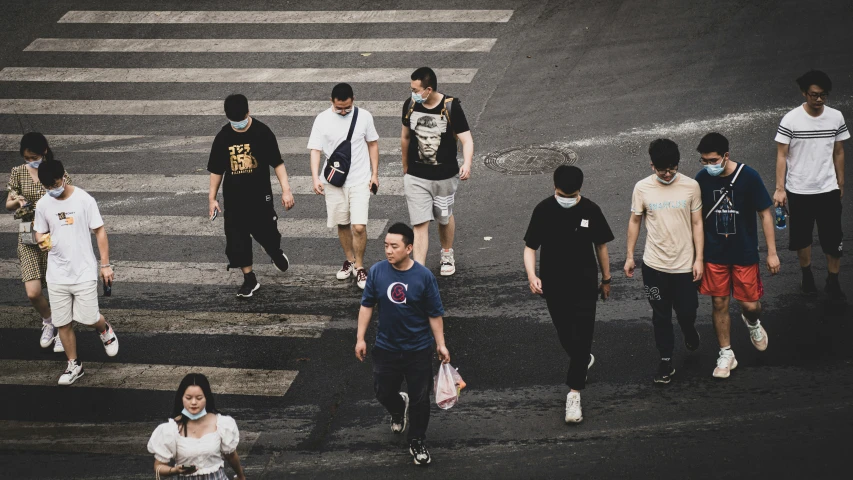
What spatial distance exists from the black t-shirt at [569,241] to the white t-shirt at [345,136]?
9.42 feet

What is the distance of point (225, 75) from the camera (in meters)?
14.8

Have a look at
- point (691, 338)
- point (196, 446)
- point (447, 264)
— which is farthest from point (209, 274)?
point (691, 338)

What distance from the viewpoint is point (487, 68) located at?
46.9 ft

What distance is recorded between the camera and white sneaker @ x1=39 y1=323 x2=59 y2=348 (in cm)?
895

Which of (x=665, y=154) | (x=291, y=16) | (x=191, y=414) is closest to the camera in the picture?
(x=191, y=414)

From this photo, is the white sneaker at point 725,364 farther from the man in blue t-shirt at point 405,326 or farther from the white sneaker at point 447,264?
the white sneaker at point 447,264

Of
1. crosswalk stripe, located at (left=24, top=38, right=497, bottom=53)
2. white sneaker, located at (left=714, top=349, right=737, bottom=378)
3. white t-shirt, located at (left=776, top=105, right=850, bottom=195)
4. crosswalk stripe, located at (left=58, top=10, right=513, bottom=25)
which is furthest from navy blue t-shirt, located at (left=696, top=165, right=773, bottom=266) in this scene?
crosswalk stripe, located at (left=58, top=10, right=513, bottom=25)

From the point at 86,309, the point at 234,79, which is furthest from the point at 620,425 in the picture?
the point at 234,79

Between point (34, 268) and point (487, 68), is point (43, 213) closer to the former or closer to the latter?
point (34, 268)

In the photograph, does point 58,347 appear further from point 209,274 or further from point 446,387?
point 446,387

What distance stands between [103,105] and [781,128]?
9928mm

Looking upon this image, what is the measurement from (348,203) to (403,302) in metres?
3.28

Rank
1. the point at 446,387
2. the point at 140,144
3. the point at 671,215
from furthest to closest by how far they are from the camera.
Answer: the point at 140,144 → the point at 671,215 → the point at 446,387

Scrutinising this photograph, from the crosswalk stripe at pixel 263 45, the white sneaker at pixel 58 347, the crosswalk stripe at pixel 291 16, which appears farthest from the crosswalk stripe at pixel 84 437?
the crosswalk stripe at pixel 291 16
